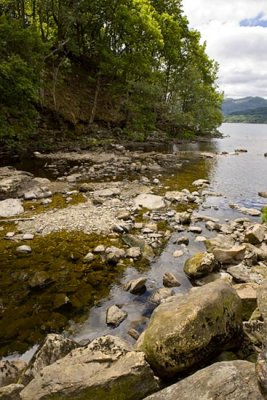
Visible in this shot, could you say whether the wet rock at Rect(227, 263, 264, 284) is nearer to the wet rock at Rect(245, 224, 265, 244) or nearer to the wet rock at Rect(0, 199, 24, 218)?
the wet rock at Rect(245, 224, 265, 244)

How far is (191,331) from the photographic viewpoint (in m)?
5.35

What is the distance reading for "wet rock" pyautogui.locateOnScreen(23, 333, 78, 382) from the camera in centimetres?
526

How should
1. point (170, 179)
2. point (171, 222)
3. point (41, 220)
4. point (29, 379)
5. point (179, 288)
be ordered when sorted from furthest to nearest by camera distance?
point (170, 179)
point (171, 222)
point (41, 220)
point (179, 288)
point (29, 379)

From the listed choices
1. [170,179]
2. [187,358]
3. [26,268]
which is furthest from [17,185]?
[187,358]

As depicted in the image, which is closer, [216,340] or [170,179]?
[216,340]

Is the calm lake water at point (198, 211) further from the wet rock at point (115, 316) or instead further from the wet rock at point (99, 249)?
the wet rock at point (99, 249)

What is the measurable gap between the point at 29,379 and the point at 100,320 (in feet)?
8.19

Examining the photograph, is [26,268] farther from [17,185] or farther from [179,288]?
[17,185]

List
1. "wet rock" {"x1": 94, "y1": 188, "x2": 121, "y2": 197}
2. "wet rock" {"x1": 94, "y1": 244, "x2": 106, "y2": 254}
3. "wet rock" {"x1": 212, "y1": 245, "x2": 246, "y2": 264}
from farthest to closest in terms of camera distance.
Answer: "wet rock" {"x1": 94, "y1": 188, "x2": 121, "y2": 197}, "wet rock" {"x1": 94, "y1": 244, "x2": 106, "y2": 254}, "wet rock" {"x1": 212, "y1": 245, "x2": 246, "y2": 264}

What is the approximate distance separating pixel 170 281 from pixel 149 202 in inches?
296

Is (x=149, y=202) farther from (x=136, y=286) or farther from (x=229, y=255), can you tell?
(x=136, y=286)

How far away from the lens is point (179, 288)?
29.4ft

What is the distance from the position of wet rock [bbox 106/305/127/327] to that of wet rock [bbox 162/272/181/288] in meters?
1.86

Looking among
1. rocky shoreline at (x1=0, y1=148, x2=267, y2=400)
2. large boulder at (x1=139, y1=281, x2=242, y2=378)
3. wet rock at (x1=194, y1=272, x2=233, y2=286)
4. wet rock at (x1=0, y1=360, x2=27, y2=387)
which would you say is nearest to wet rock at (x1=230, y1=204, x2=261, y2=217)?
rocky shoreline at (x1=0, y1=148, x2=267, y2=400)
